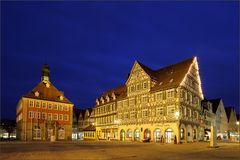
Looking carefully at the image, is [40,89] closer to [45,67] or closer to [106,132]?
[45,67]

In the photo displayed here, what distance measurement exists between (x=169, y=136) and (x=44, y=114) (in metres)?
34.6

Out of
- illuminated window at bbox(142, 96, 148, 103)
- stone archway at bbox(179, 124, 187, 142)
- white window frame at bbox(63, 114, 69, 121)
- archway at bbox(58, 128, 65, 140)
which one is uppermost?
illuminated window at bbox(142, 96, 148, 103)

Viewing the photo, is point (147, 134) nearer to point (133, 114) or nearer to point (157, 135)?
point (157, 135)

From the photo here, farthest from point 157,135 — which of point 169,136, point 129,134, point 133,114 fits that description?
point 129,134

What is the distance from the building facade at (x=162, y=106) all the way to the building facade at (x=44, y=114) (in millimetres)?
16637

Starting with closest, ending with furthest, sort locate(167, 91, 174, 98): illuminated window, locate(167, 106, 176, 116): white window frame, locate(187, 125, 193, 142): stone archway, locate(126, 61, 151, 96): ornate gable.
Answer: locate(167, 106, 176, 116): white window frame
locate(167, 91, 174, 98): illuminated window
locate(187, 125, 193, 142): stone archway
locate(126, 61, 151, 96): ornate gable

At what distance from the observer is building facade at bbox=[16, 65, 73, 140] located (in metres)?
66.4

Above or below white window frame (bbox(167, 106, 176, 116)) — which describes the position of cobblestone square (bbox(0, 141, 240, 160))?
below

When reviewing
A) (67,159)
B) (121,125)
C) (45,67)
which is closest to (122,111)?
(121,125)

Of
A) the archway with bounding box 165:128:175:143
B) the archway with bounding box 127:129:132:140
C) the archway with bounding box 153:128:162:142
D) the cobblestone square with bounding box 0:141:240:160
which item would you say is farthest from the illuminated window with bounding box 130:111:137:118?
the cobblestone square with bounding box 0:141:240:160

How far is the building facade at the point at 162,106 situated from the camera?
47.0m

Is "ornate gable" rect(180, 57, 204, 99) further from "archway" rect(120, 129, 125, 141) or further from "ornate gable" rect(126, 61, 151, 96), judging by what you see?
"archway" rect(120, 129, 125, 141)

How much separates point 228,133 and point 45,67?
6030 centimetres

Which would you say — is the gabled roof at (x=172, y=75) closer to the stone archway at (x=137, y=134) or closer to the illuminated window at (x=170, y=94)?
the illuminated window at (x=170, y=94)
